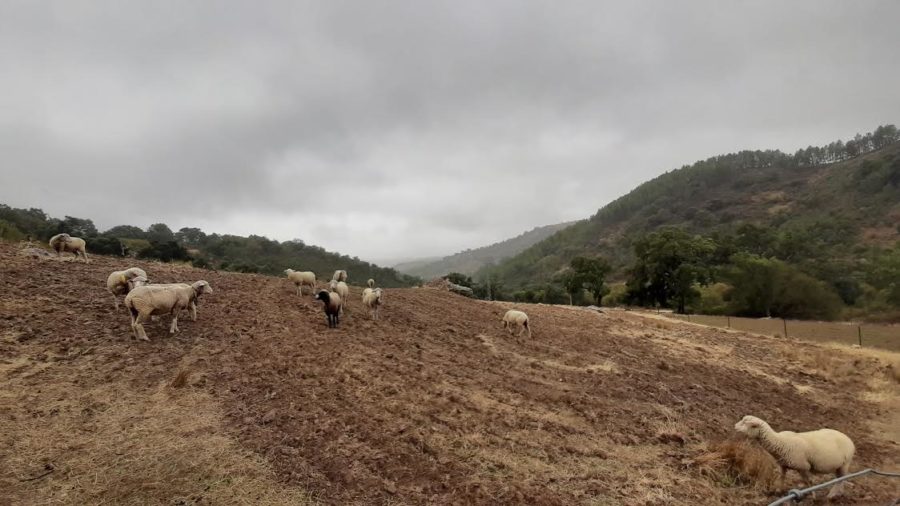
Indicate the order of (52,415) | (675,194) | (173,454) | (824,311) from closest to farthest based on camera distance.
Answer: (173,454), (52,415), (824,311), (675,194)

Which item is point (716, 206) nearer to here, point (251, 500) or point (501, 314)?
point (501, 314)

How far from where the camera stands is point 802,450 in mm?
7281

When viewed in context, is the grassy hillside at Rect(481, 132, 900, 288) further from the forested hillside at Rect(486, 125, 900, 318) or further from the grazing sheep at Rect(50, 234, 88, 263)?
the grazing sheep at Rect(50, 234, 88, 263)

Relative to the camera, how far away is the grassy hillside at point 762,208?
7994 centimetres

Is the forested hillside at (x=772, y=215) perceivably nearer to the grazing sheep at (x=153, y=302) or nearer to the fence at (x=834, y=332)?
the fence at (x=834, y=332)

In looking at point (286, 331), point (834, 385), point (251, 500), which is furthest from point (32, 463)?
point (834, 385)

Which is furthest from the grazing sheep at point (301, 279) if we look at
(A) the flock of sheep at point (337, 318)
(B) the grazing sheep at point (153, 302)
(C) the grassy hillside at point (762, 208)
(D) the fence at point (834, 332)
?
(C) the grassy hillside at point (762, 208)

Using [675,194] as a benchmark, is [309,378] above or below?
below

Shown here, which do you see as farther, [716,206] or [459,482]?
[716,206]

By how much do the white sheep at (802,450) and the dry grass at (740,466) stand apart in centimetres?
29

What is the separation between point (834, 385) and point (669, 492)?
14548 millimetres

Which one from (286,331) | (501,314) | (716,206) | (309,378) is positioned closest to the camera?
(309,378)

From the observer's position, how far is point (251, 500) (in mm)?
5266

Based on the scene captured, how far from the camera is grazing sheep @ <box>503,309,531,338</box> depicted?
17908mm
